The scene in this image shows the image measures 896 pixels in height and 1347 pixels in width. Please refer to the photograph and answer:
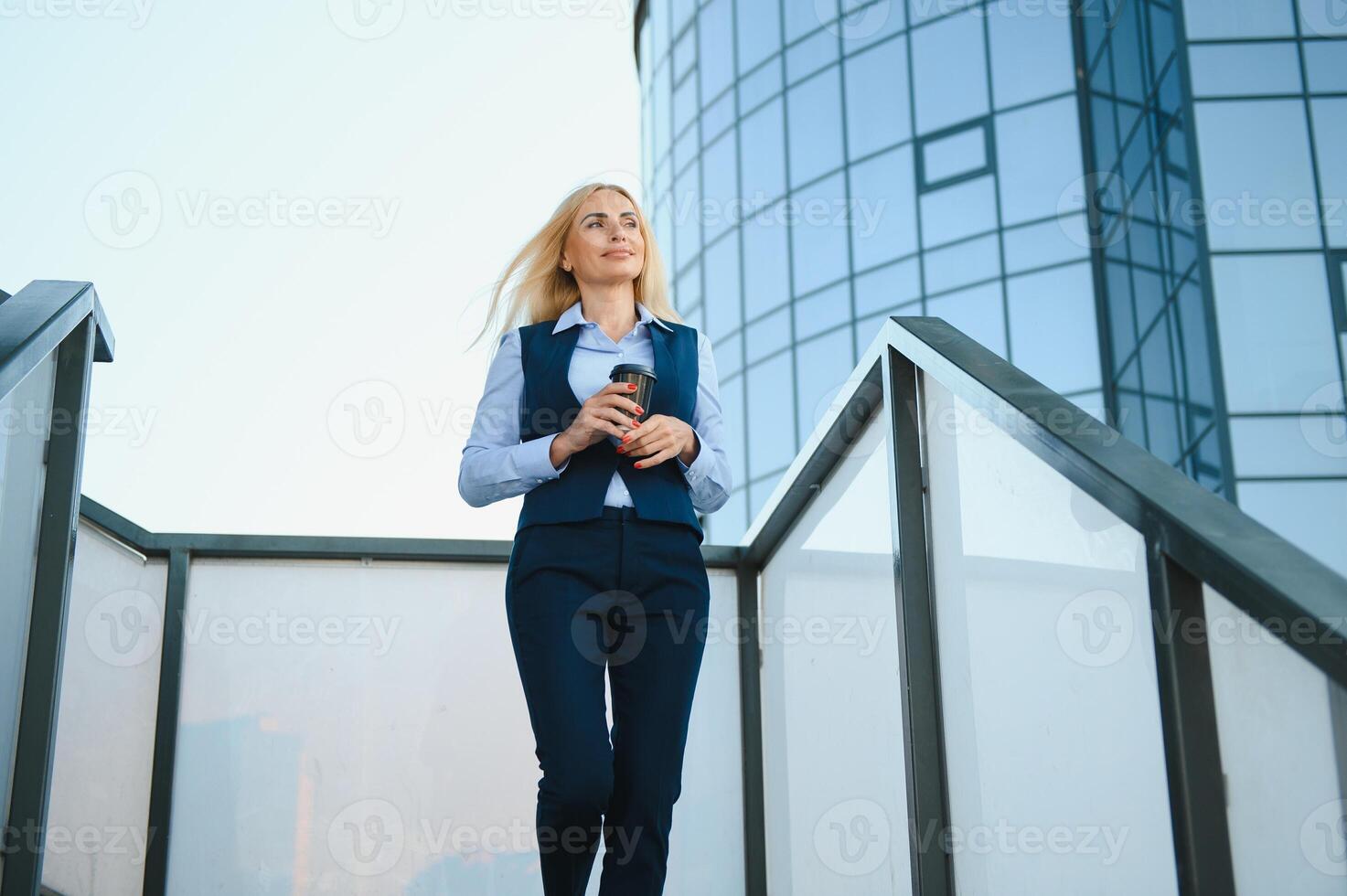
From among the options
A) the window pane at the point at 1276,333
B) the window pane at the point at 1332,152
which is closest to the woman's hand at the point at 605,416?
the window pane at the point at 1276,333

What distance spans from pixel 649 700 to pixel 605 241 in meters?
1.07

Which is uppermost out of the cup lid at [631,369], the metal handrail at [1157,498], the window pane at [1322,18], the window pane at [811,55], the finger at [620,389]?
the window pane at [811,55]

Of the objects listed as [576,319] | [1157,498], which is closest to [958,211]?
[576,319]

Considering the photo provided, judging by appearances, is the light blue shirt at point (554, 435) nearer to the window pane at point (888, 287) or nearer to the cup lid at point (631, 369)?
the cup lid at point (631, 369)

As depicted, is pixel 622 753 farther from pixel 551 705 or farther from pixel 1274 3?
pixel 1274 3

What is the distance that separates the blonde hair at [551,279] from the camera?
3055 mm

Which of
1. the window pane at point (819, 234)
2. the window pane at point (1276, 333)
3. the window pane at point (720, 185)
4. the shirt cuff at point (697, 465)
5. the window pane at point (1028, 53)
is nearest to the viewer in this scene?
the shirt cuff at point (697, 465)

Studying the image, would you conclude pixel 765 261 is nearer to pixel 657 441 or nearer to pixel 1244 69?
pixel 1244 69

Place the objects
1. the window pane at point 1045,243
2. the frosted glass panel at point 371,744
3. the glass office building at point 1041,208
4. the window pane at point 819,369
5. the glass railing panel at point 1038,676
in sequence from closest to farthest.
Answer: the glass railing panel at point 1038,676
the frosted glass panel at point 371,744
the glass office building at point 1041,208
the window pane at point 1045,243
the window pane at point 819,369

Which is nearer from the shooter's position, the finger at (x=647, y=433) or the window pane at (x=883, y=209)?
the finger at (x=647, y=433)

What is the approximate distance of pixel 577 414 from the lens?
8.82 ft

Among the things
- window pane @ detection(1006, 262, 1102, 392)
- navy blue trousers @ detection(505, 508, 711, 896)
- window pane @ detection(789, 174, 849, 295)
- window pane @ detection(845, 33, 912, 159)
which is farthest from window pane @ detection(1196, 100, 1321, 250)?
navy blue trousers @ detection(505, 508, 711, 896)

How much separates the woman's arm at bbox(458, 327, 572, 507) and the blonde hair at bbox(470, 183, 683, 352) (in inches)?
6.5

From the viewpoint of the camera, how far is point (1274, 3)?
12391mm
